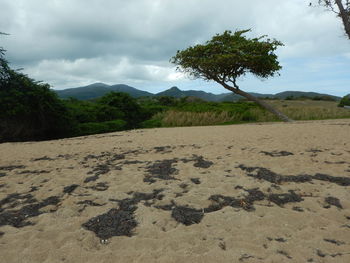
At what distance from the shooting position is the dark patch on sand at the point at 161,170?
4.46m

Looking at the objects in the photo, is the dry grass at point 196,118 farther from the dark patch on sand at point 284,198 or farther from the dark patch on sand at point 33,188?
the dark patch on sand at point 284,198

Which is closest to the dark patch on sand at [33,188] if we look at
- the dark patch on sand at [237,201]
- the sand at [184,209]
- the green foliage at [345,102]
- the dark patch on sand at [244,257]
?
the sand at [184,209]

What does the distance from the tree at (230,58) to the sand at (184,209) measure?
9.02 metres

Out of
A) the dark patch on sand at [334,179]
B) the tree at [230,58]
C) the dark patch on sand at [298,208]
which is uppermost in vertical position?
the tree at [230,58]

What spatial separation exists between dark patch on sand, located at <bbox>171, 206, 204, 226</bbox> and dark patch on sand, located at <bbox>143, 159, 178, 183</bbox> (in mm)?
1251

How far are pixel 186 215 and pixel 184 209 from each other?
0.52ft

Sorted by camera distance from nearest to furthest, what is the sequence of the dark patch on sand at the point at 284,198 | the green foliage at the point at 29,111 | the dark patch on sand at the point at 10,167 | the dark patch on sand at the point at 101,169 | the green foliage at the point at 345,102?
the dark patch on sand at the point at 284,198
the dark patch on sand at the point at 101,169
the dark patch on sand at the point at 10,167
the green foliage at the point at 29,111
the green foliage at the point at 345,102

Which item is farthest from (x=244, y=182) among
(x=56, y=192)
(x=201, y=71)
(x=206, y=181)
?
(x=201, y=71)

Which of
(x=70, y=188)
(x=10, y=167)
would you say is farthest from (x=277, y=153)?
(x=10, y=167)

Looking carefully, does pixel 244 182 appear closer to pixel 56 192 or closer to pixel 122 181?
pixel 122 181

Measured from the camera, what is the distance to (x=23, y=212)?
3.28 meters

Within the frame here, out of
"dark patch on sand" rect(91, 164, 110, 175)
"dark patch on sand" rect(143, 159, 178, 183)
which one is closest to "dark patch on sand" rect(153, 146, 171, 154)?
"dark patch on sand" rect(143, 159, 178, 183)

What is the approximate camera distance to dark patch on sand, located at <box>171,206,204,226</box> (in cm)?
286

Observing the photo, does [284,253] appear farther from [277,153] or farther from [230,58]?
[230,58]
